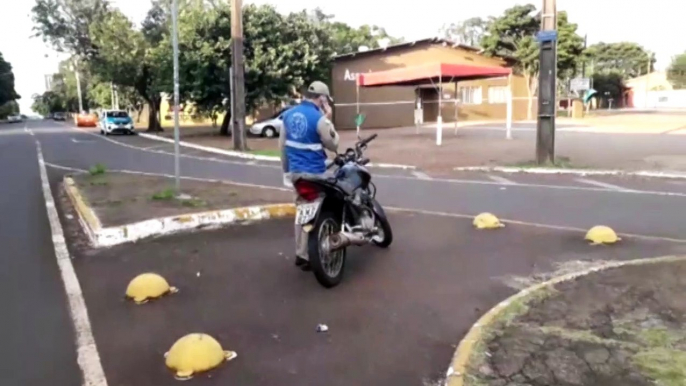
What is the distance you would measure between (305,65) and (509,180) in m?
20.8

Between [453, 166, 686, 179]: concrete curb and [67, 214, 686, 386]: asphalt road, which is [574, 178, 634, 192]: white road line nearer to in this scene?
[453, 166, 686, 179]: concrete curb

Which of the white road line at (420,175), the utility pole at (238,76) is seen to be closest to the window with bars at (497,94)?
Answer: the utility pole at (238,76)

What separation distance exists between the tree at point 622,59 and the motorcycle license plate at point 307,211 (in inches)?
3190

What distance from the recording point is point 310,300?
213 inches

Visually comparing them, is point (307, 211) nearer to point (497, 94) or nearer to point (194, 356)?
point (194, 356)

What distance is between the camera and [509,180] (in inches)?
523

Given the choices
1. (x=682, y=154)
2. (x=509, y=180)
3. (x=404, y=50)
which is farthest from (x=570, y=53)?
(x=509, y=180)

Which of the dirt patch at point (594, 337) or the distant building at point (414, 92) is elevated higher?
the distant building at point (414, 92)

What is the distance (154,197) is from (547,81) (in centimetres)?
902

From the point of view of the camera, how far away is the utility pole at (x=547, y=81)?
14.4 m

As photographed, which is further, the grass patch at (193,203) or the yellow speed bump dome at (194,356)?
the grass patch at (193,203)

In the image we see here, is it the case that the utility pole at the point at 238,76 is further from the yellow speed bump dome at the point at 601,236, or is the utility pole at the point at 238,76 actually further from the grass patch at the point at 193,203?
the yellow speed bump dome at the point at 601,236

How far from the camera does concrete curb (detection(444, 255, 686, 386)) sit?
150 inches

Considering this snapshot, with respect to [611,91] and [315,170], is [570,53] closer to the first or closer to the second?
[611,91]
